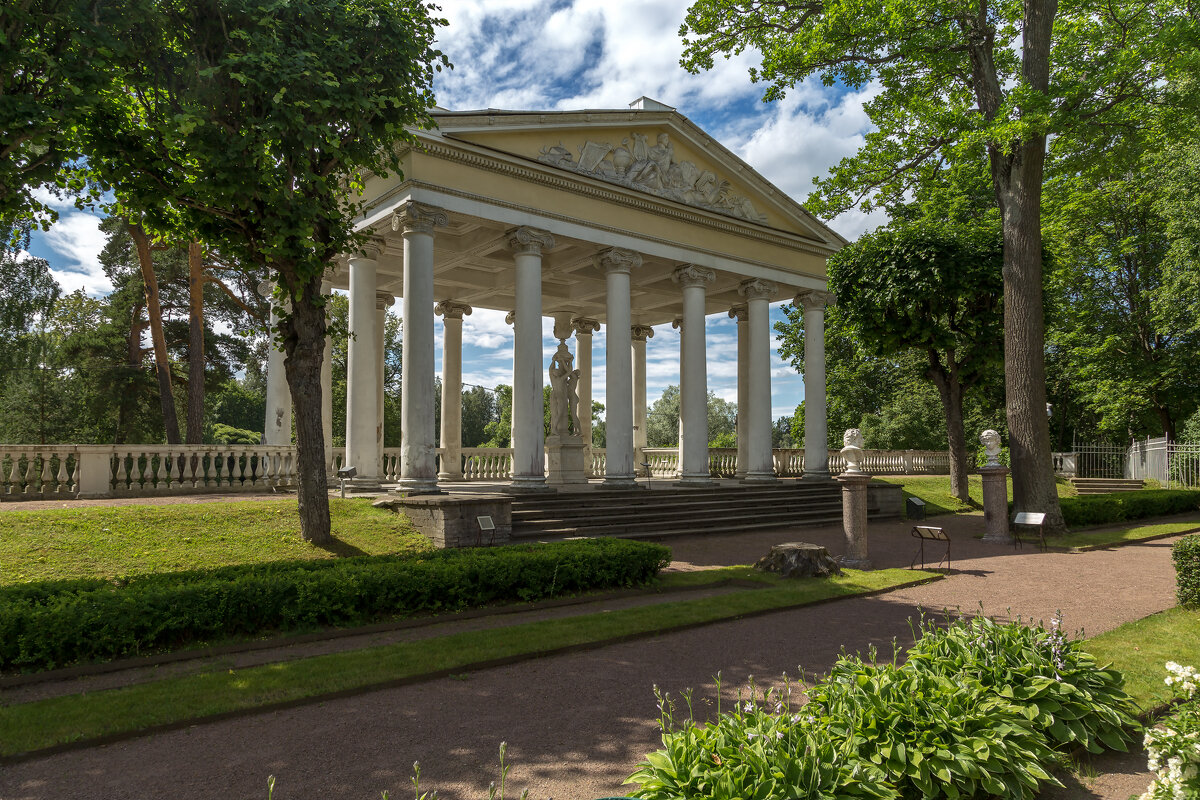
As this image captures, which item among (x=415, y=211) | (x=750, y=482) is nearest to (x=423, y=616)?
(x=415, y=211)

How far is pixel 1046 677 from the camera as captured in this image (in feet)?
16.9

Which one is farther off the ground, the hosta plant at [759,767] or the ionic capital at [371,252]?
the ionic capital at [371,252]

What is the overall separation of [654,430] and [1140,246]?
177 ft

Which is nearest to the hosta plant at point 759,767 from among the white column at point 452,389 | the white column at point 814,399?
the white column at point 452,389

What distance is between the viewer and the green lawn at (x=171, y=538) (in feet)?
33.1

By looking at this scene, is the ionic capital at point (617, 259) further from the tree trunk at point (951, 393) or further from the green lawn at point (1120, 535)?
the green lawn at point (1120, 535)

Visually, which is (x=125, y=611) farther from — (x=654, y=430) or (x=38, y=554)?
(x=654, y=430)

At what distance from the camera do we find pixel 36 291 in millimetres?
29688

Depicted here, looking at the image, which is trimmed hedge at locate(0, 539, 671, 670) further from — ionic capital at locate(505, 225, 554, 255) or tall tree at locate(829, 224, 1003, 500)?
tall tree at locate(829, 224, 1003, 500)

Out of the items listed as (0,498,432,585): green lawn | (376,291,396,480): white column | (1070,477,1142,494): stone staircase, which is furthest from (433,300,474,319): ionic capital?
(1070,477,1142,494): stone staircase

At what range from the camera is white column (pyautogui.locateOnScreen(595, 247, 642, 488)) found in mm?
19906

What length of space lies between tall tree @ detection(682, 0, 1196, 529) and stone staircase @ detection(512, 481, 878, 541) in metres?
5.91

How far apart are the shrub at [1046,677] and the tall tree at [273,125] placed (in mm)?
10210

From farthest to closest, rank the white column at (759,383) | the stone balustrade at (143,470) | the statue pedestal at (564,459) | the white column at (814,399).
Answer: the white column at (814,399) < the white column at (759,383) < the statue pedestal at (564,459) < the stone balustrade at (143,470)
